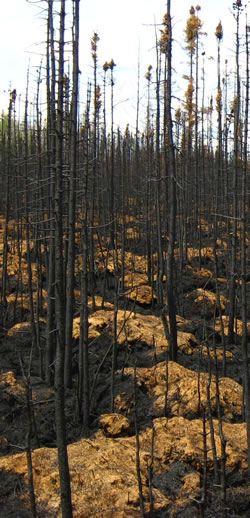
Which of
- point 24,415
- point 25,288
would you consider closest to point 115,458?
point 24,415

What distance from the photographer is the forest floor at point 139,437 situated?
5.61m

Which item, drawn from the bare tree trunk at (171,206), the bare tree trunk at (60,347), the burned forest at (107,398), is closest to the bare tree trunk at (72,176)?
the burned forest at (107,398)

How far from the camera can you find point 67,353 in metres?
9.77

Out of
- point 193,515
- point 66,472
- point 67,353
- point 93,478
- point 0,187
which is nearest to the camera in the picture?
point 66,472

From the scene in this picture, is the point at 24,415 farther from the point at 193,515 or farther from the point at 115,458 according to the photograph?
the point at 193,515

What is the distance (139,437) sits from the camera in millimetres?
7363

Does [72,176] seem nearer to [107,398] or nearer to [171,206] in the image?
[171,206]

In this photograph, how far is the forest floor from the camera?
5613 mm

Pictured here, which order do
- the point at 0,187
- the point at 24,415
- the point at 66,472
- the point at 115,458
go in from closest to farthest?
1. the point at 66,472
2. the point at 115,458
3. the point at 24,415
4. the point at 0,187

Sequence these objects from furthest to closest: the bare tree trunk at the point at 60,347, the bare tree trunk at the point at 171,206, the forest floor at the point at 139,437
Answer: the bare tree trunk at the point at 171,206 < the forest floor at the point at 139,437 < the bare tree trunk at the point at 60,347

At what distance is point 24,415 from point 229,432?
4424 mm

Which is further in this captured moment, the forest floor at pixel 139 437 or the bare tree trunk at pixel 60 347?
the forest floor at pixel 139 437

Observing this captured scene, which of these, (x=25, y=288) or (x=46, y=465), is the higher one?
(x=25, y=288)

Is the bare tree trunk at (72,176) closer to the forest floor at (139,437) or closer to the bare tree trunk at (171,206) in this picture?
the forest floor at (139,437)
